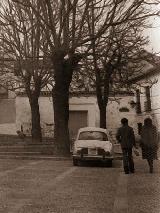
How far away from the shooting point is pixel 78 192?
9969 mm

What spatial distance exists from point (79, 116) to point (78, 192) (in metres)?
30.5

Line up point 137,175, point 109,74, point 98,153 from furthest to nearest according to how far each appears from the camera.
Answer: point 109,74 → point 98,153 → point 137,175

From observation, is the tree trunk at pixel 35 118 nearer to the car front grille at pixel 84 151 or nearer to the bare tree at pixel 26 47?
the bare tree at pixel 26 47

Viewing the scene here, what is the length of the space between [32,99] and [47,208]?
69.5 feet

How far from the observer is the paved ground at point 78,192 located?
8000mm

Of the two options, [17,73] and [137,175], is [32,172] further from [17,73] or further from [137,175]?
[17,73]

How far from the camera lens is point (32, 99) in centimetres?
2892

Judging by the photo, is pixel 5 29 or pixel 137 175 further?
pixel 5 29

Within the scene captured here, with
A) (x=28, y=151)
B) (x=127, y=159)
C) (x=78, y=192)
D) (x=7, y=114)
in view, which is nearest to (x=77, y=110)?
(x=7, y=114)

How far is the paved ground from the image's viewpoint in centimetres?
800

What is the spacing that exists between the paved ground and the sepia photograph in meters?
0.02

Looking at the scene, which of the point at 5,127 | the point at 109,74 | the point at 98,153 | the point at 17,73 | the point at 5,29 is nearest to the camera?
the point at 98,153

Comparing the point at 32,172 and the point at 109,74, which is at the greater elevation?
the point at 109,74

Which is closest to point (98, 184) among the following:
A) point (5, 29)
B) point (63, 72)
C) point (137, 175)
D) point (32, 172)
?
point (137, 175)
